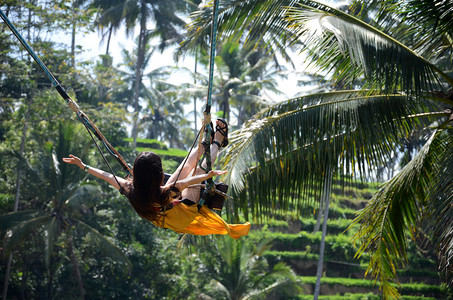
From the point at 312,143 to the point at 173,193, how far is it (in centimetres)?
231

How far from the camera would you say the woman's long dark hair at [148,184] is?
11.2 ft

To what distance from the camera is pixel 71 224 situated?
14641 millimetres

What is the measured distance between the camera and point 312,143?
5535 mm

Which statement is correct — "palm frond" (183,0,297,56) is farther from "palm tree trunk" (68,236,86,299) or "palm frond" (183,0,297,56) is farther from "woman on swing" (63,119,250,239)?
"palm tree trunk" (68,236,86,299)

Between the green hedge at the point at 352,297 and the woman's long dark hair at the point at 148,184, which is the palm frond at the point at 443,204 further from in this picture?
the green hedge at the point at 352,297

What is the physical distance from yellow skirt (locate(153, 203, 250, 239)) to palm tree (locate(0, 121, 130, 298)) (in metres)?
10.4

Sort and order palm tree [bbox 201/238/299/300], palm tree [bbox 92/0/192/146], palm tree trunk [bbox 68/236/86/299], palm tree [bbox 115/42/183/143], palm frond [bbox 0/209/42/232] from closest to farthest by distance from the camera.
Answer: palm frond [bbox 0/209/42/232]
palm tree [bbox 201/238/299/300]
palm tree trunk [bbox 68/236/86/299]
palm tree [bbox 92/0/192/146]
palm tree [bbox 115/42/183/143]

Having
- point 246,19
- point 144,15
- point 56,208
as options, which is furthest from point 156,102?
point 246,19

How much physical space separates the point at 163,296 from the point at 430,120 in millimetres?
11674

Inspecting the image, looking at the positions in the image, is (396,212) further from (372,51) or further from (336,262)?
(336,262)

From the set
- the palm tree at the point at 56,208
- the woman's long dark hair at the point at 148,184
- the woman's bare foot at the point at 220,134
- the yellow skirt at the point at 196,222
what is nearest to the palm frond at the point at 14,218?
the palm tree at the point at 56,208

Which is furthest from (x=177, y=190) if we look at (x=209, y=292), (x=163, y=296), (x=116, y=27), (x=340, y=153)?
(x=116, y=27)

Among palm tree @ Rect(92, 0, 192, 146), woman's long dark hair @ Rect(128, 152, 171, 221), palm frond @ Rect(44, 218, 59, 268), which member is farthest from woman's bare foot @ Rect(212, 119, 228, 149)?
palm tree @ Rect(92, 0, 192, 146)

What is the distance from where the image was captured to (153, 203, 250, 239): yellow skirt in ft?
12.4
